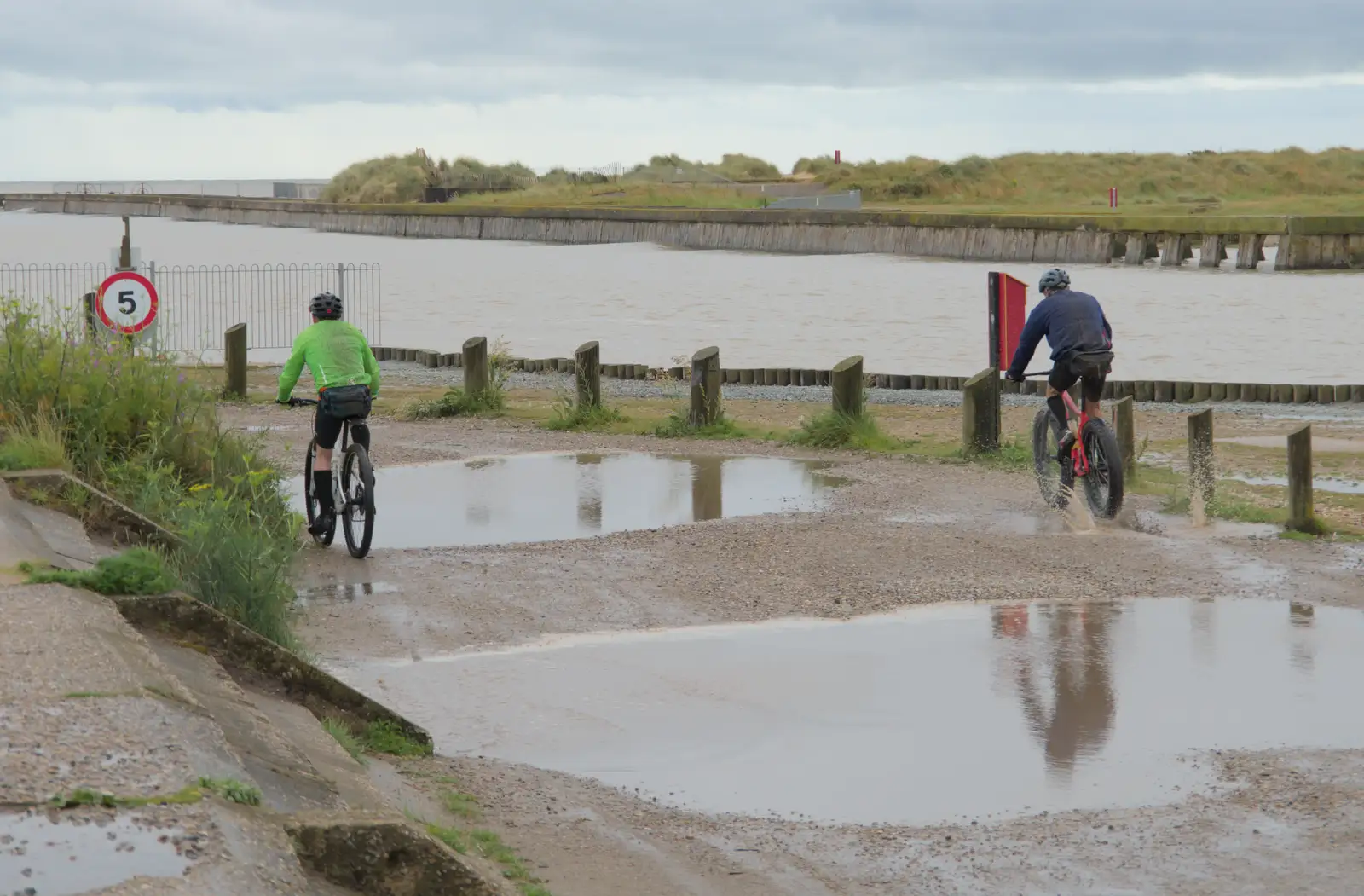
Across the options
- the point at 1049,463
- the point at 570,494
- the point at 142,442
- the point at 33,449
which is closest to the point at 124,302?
the point at 570,494

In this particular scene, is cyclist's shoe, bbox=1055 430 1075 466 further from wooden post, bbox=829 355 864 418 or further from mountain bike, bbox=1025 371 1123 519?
wooden post, bbox=829 355 864 418

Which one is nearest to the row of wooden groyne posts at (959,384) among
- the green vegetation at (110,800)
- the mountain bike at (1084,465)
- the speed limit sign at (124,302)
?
the speed limit sign at (124,302)

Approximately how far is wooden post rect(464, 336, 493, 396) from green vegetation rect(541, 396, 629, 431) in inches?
49.2

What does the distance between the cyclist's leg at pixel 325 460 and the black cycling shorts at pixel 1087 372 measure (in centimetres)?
490

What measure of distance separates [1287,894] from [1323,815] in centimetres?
81

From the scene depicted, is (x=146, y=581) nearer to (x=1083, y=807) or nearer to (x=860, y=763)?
(x=860, y=763)

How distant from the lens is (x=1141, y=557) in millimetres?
11008

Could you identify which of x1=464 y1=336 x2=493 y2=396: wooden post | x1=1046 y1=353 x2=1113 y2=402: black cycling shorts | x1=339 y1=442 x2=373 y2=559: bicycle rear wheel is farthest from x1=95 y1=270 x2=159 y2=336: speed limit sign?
x1=1046 y1=353 x2=1113 y2=402: black cycling shorts

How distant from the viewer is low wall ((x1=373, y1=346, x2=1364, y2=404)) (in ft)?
79.1

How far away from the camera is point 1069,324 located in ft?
41.1

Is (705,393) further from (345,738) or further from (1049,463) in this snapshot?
(345,738)

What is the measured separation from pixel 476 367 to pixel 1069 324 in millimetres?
8499

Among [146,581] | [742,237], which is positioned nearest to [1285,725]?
[146,581]

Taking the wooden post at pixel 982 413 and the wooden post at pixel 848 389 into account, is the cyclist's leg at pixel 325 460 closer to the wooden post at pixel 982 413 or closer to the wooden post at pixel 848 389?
the wooden post at pixel 982 413
